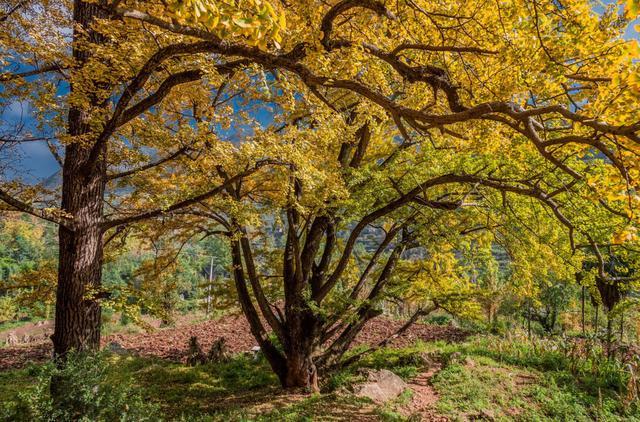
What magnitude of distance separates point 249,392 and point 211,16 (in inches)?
313

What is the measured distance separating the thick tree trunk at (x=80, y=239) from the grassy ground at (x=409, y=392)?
1.78 ft

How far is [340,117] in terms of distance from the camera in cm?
495

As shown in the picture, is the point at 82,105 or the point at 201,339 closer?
the point at 82,105

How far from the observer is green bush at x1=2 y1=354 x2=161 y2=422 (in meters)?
3.39

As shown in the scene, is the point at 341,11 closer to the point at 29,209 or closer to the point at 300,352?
the point at 29,209

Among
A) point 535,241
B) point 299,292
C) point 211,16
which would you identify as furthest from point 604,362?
point 211,16

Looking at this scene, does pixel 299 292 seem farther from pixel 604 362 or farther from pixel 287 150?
pixel 604 362

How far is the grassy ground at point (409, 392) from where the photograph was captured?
5.68 m

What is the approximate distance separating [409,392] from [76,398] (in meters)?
5.34

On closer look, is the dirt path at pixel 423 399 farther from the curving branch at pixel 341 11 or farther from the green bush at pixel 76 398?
the curving branch at pixel 341 11

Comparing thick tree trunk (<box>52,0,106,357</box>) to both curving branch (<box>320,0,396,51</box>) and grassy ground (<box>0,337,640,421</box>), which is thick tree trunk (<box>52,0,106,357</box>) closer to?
grassy ground (<box>0,337,640,421</box>)

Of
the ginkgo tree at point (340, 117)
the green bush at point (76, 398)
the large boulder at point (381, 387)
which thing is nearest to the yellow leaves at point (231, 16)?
the ginkgo tree at point (340, 117)

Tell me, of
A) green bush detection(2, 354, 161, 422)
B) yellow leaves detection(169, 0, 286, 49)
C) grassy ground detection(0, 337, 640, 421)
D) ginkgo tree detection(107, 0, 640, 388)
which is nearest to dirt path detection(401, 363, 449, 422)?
grassy ground detection(0, 337, 640, 421)

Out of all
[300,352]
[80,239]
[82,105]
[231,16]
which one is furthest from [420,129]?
[300,352]
